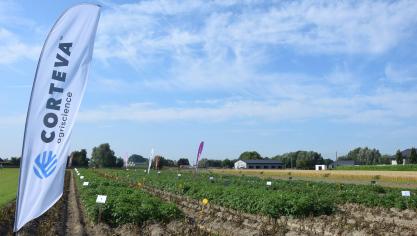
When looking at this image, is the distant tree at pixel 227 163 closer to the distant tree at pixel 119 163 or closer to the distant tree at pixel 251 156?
the distant tree at pixel 251 156

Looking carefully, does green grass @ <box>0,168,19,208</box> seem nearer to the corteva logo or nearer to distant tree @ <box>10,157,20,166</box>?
the corteva logo

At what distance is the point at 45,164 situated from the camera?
22.8 ft

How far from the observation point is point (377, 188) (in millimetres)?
28547

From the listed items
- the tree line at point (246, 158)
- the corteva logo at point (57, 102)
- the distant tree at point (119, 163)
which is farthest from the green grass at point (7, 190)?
the distant tree at point (119, 163)

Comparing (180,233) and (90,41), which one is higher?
(90,41)

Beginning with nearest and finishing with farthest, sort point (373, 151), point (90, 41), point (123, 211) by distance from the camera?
point (90, 41), point (123, 211), point (373, 151)

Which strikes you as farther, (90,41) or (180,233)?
(180,233)

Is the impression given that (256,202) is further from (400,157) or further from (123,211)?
(400,157)

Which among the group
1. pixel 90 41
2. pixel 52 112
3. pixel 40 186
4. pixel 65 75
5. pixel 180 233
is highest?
pixel 90 41

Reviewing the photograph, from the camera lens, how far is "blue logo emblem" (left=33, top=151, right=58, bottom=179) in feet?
22.6

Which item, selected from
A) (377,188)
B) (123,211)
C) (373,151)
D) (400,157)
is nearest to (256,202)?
(123,211)

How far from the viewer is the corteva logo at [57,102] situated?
688cm

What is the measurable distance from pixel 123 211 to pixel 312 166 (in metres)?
119

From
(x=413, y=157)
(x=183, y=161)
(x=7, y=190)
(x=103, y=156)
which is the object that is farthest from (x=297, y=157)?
(x=7, y=190)
